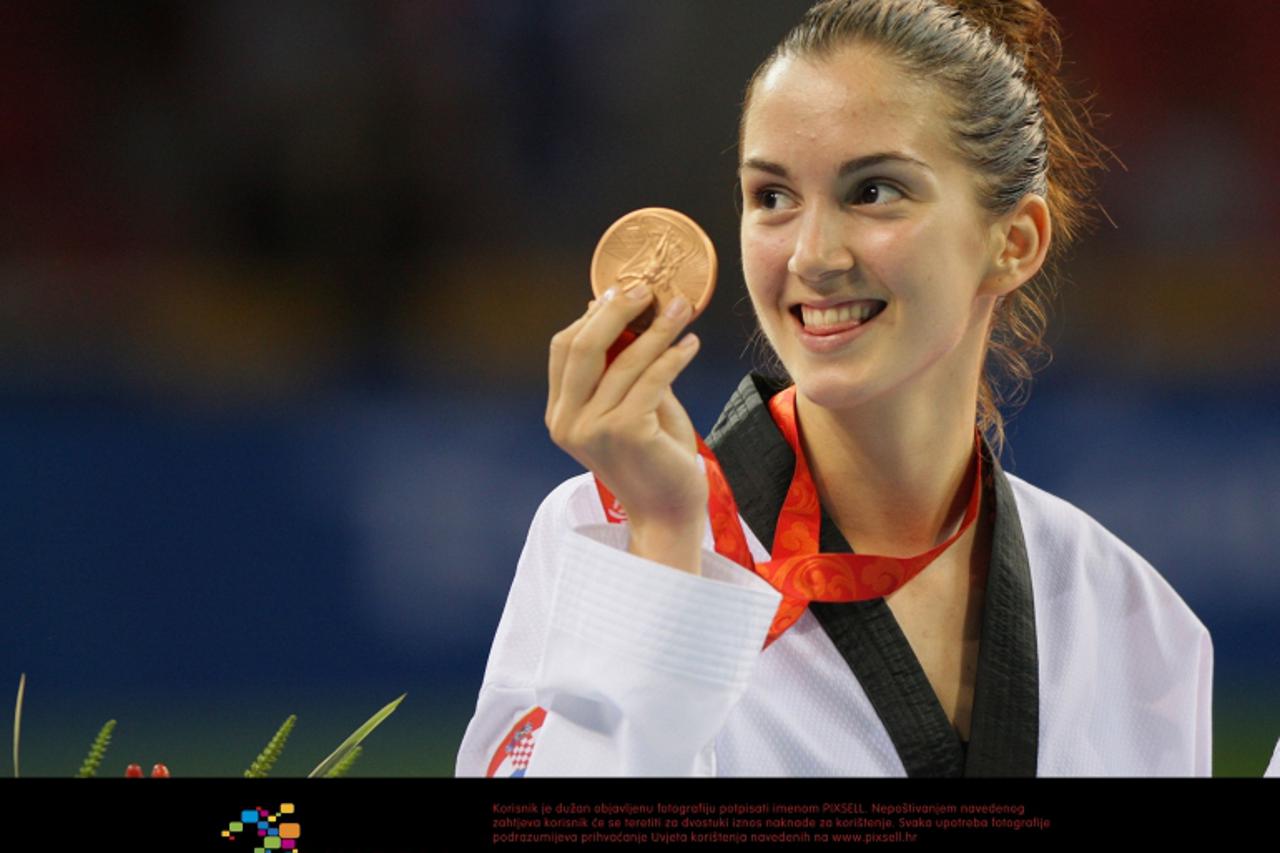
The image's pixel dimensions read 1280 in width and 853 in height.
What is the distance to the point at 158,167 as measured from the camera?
270cm

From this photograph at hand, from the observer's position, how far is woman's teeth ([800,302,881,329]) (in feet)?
→ 5.08

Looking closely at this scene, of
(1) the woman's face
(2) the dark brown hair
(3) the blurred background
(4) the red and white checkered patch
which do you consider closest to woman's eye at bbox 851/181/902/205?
(1) the woman's face

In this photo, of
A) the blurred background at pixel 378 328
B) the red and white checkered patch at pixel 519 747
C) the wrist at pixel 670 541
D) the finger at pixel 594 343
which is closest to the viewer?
the finger at pixel 594 343

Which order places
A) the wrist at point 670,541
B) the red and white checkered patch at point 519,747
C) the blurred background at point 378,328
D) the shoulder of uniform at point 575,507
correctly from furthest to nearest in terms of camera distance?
the blurred background at point 378,328 → the shoulder of uniform at point 575,507 → the red and white checkered patch at point 519,747 → the wrist at point 670,541

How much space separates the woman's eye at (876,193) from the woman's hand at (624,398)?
340mm

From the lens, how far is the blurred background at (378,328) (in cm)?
240

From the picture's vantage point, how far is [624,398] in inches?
50.2

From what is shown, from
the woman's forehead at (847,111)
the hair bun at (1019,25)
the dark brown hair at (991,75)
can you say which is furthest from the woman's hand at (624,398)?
the hair bun at (1019,25)

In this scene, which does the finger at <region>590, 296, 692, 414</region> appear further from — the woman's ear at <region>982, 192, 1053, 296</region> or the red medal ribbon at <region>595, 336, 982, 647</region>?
the woman's ear at <region>982, 192, 1053, 296</region>

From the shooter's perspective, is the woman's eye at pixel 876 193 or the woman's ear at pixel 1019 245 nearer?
the woman's eye at pixel 876 193

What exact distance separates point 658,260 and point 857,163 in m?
0.30

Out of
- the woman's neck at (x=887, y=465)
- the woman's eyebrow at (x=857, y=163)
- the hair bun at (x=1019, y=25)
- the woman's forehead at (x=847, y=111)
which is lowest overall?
the woman's neck at (x=887, y=465)

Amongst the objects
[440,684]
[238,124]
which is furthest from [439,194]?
[440,684]

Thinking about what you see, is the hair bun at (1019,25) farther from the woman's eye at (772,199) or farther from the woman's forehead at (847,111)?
the woman's eye at (772,199)
